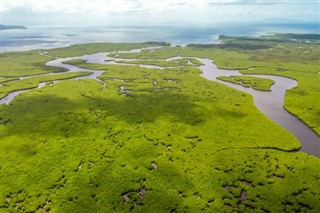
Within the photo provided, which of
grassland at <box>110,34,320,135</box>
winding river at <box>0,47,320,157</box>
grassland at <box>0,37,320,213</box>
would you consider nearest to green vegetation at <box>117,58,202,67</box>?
winding river at <box>0,47,320,157</box>

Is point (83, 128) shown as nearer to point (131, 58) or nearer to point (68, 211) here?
point (68, 211)

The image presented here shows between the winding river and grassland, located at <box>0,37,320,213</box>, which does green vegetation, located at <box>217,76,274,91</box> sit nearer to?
the winding river

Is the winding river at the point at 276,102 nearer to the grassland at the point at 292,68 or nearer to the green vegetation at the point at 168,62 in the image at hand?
the grassland at the point at 292,68

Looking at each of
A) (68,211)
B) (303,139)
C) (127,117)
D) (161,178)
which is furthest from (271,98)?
(68,211)

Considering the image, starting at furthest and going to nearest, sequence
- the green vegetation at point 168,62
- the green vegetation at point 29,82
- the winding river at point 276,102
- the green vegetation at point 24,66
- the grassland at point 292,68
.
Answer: the green vegetation at point 168,62
the green vegetation at point 24,66
the green vegetation at point 29,82
the grassland at point 292,68
the winding river at point 276,102

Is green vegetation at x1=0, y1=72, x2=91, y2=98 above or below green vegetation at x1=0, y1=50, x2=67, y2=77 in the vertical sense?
below

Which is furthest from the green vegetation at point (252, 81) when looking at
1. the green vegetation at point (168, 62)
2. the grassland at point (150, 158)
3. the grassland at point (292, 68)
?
the green vegetation at point (168, 62)

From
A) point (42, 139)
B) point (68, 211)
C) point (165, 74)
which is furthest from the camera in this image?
point (165, 74)
